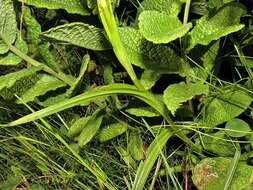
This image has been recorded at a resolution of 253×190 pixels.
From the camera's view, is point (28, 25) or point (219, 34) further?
point (28, 25)

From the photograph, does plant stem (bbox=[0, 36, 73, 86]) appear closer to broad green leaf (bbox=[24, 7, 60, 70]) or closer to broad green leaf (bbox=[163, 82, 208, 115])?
broad green leaf (bbox=[24, 7, 60, 70])

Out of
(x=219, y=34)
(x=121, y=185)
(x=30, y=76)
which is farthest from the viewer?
(x=121, y=185)

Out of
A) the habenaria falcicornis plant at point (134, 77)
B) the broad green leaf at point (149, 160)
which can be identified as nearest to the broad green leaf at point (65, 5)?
the habenaria falcicornis plant at point (134, 77)

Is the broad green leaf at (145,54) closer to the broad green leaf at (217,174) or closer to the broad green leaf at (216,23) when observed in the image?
the broad green leaf at (216,23)

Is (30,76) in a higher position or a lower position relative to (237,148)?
higher

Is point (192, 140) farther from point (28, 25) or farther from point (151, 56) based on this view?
point (28, 25)

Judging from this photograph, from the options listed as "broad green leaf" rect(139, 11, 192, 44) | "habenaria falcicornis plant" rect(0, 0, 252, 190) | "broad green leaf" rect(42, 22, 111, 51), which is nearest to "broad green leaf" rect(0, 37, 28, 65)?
"habenaria falcicornis plant" rect(0, 0, 252, 190)

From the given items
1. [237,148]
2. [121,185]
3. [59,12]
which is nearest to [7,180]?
[121,185]
